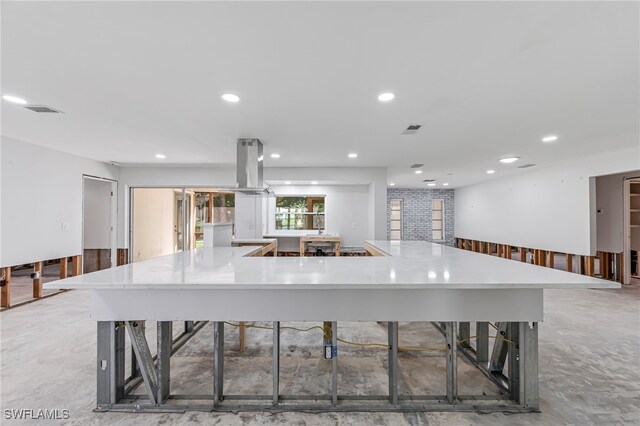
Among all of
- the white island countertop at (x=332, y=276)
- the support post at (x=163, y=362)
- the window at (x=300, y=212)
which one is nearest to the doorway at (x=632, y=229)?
the white island countertop at (x=332, y=276)

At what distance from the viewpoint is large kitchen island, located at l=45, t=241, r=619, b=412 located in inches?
73.0

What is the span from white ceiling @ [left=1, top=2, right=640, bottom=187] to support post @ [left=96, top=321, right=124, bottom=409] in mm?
1852

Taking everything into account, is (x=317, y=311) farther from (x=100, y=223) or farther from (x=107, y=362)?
(x=100, y=223)

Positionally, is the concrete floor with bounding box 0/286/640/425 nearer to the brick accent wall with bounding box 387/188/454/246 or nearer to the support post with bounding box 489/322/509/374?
the support post with bounding box 489/322/509/374

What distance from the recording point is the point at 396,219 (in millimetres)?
11555

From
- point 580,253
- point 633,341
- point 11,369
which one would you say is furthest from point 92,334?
point 580,253

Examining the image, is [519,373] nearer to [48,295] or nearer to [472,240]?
[48,295]

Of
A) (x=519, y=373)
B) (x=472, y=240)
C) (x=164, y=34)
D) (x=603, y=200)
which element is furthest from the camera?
(x=472, y=240)

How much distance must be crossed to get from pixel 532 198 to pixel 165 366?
819 cm

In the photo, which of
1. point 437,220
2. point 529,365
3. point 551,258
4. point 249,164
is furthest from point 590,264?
point 249,164

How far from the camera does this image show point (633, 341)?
310 centimetres

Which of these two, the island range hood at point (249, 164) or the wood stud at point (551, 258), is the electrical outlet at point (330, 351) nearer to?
the island range hood at point (249, 164)

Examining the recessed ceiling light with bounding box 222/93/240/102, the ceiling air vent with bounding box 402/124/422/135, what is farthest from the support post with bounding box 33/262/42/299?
the ceiling air vent with bounding box 402/124/422/135

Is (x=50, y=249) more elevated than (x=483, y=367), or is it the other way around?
(x=50, y=249)
